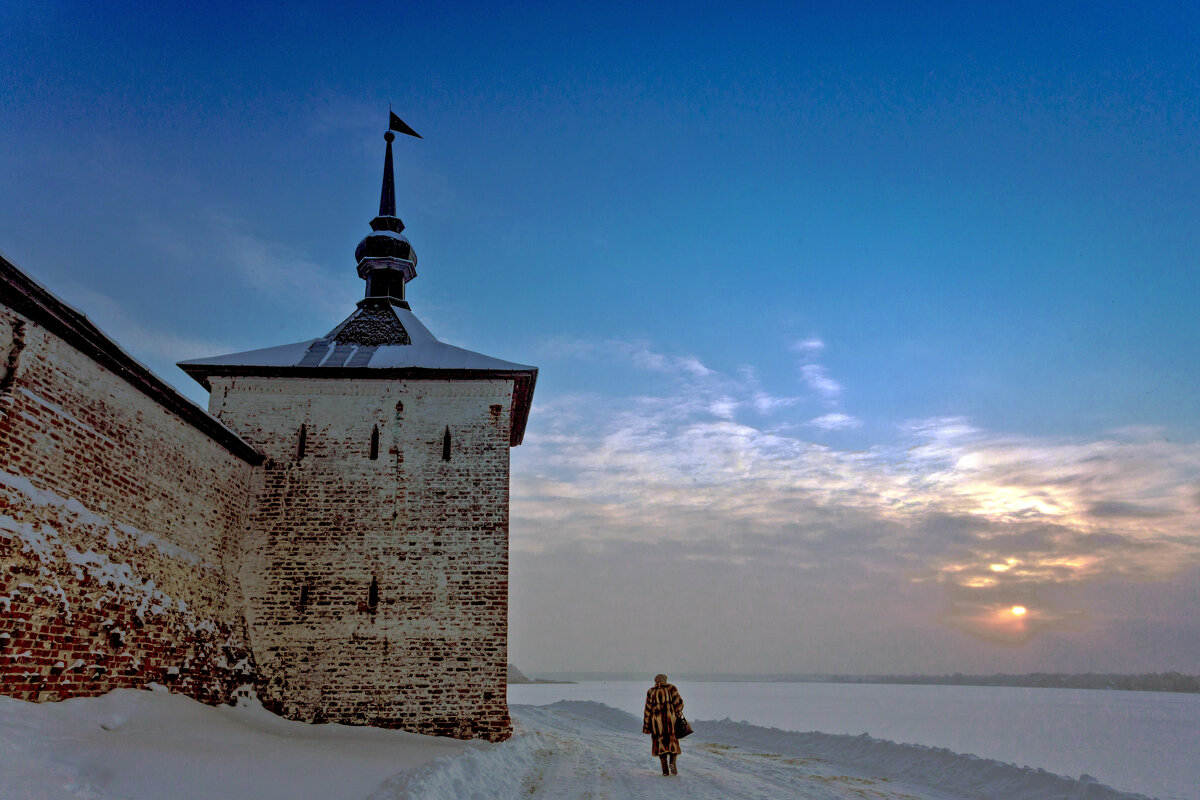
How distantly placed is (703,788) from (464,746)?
3458 mm

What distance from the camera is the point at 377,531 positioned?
40.8 feet

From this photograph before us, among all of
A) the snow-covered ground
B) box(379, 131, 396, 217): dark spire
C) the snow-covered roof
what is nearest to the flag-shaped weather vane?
box(379, 131, 396, 217): dark spire

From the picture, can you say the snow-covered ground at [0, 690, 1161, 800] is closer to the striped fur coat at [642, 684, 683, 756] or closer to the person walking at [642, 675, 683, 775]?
the person walking at [642, 675, 683, 775]

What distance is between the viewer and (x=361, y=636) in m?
11.8

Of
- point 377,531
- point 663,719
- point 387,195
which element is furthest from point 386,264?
point 663,719

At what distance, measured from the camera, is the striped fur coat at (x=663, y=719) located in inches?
413

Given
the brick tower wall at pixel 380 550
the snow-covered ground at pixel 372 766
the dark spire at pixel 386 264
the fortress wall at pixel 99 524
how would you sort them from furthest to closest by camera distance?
1. the dark spire at pixel 386 264
2. the brick tower wall at pixel 380 550
3. the fortress wall at pixel 99 524
4. the snow-covered ground at pixel 372 766

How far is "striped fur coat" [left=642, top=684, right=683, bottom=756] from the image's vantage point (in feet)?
34.4

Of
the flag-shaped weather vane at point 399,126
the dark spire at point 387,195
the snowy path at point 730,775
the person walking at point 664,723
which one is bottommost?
the snowy path at point 730,775

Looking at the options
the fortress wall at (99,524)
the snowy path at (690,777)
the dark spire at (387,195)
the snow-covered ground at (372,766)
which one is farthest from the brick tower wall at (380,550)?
the dark spire at (387,195)

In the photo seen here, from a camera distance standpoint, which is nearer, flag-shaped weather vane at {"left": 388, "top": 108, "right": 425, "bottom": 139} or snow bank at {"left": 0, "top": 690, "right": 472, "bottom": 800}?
snow bank at {"left": 0, "top": 690, "right": 472, "bottom": 800}

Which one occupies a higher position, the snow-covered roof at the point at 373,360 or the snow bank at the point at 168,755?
the snow-covered roof at the point at 373,360

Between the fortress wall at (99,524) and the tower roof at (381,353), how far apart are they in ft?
8.24

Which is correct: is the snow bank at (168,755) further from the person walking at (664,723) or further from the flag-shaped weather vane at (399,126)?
the flag-shaped weather vane at (399,126)
